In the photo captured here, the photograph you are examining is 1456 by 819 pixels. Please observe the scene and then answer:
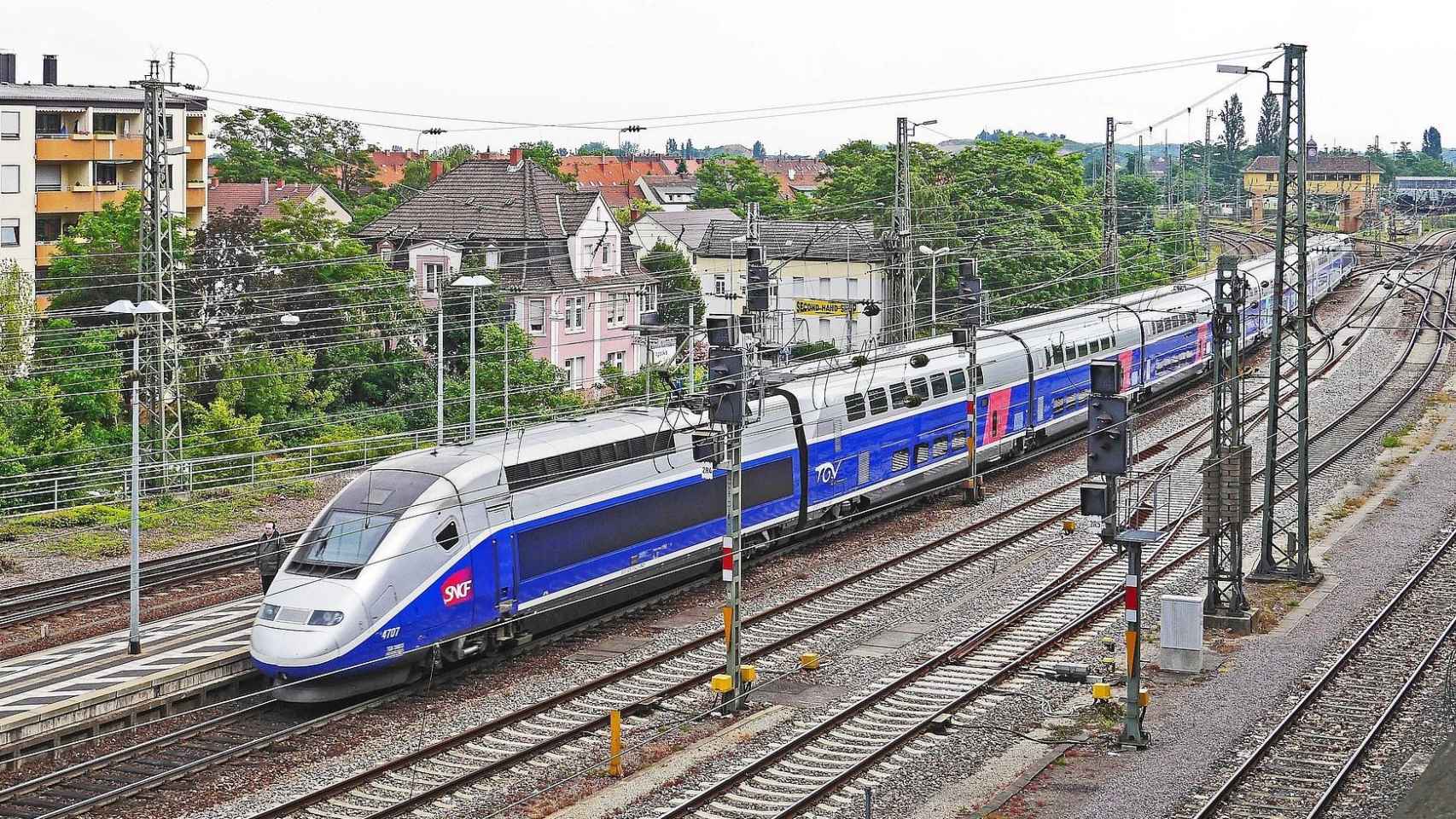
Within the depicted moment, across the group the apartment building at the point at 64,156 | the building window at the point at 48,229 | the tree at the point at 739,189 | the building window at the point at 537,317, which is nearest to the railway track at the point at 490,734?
the building window at the point at 537,317

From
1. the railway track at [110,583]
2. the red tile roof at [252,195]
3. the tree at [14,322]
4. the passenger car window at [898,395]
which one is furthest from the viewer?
the red tile roof at [252,195]

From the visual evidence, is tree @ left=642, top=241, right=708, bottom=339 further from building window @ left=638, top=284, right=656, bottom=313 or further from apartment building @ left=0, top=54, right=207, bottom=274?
apartment building @ left=0, top=54, right=207, bottom=274

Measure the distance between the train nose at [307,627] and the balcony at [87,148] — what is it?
45.9 metres

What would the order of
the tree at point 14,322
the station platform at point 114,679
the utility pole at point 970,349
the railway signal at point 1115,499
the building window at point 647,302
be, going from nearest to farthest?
1. the station platform at point 114,679
2. the railway signal at point 1115,499
3. the utility pole at point 970,349
4. the tree at point 14,322
5. the building window at point 647,302

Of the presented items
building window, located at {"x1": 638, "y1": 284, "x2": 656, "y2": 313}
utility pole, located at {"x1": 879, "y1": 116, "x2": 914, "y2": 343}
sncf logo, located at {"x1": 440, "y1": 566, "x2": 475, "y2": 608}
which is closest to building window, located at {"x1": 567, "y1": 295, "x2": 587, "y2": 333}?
building window, located at {"x1": 638, "y1": 284, "x2": 656, "y2": 313}

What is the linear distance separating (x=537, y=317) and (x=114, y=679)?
38.0 m

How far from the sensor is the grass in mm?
31609

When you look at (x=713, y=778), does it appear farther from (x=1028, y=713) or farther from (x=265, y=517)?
(x=265, y=517)

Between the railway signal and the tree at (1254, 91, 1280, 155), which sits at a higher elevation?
the tree at (1254, 91, 1280, 155)

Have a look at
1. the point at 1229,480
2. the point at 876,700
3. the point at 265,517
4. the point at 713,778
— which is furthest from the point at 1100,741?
the point at 265,517

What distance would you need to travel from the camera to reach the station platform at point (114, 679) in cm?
1986

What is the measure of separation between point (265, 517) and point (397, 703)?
14090 millimetres

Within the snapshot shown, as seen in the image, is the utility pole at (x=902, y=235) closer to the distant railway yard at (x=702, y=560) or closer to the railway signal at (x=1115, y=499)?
the distant railway yard at (x=702, y=560)

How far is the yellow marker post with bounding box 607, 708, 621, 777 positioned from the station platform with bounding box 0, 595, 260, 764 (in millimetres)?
6349
